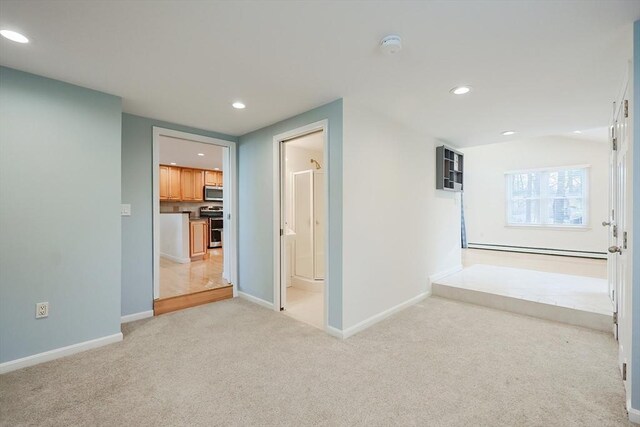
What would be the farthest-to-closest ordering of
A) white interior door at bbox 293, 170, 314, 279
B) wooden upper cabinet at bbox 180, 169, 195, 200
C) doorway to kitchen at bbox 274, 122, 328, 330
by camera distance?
wooden upper cabinet at bbox 180, 169, 195, 200 < white interior door at bbox 293, 170, 314, 279 < doorway to kitchen at bbox 274, 122, 328, 330

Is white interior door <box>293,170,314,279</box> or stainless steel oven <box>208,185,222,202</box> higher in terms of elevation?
stainless steel oven <box>208,185,222,202</box>

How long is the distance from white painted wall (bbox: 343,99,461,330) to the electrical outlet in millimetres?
2542

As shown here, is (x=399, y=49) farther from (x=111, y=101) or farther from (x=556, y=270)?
(x=556, y=270)

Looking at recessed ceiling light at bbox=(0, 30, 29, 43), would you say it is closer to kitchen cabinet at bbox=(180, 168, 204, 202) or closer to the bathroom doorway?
the bathroom doorway

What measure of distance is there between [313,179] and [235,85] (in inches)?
88.7

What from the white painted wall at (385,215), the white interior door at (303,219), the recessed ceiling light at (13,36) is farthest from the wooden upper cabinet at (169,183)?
the white painted wall at (385,215)

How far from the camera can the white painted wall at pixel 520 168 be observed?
6.24 metres

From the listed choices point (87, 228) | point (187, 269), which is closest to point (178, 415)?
point (87, 228)

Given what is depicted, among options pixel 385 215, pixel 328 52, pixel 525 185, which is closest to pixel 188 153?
pixel 385 215

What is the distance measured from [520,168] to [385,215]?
244 inches

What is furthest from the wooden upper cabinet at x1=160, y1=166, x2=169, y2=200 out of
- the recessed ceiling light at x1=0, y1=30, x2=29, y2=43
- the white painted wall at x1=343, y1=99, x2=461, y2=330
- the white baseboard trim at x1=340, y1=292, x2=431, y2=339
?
the white baseboard trim at x1=340, y1=292, x2=431, y2=339

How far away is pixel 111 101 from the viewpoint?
2.61m

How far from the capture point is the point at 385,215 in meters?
3.25

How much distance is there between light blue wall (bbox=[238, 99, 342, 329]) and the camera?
8.98 ft
